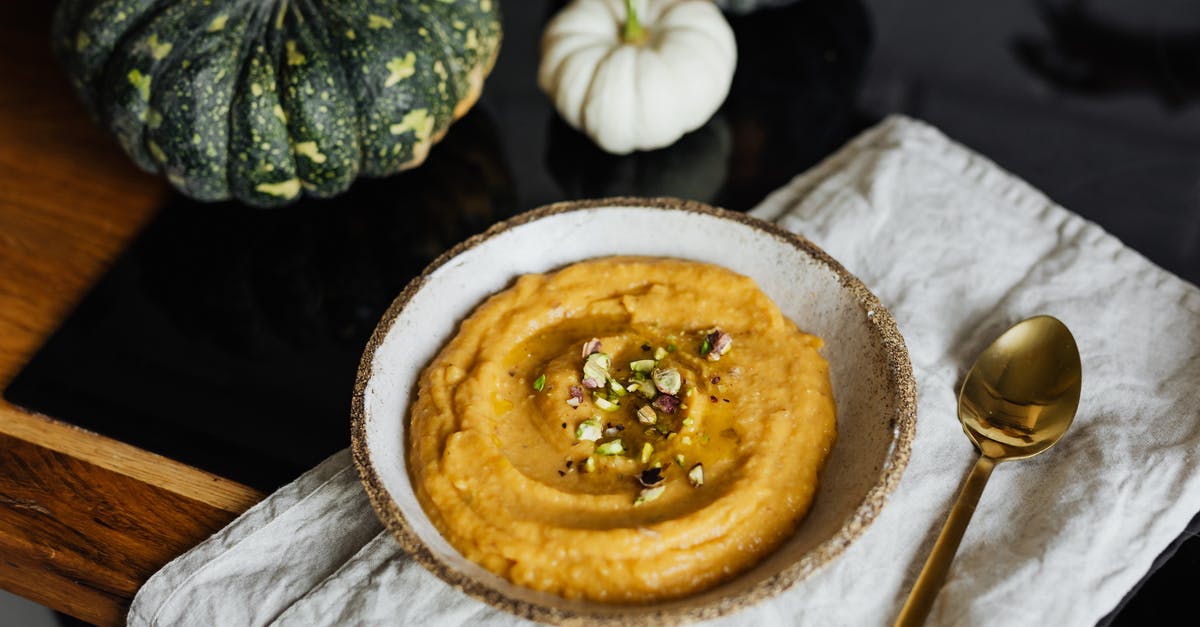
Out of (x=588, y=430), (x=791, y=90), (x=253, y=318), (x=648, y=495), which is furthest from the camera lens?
(x=791, y=90)

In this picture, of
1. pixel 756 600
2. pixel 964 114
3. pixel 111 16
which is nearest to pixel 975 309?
pixel 964 114

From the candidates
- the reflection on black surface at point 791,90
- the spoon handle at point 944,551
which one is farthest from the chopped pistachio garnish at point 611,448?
the reflection on black surface at point 791,90

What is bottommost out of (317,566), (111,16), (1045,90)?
(317,566)

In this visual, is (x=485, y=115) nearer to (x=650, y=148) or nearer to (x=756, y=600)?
(x=650, y=148)

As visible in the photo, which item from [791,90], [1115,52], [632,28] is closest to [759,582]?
[632,28]

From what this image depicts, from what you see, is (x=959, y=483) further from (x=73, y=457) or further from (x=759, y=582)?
(x=73, y=457)

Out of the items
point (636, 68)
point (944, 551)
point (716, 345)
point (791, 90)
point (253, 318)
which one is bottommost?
point (253, 318)
